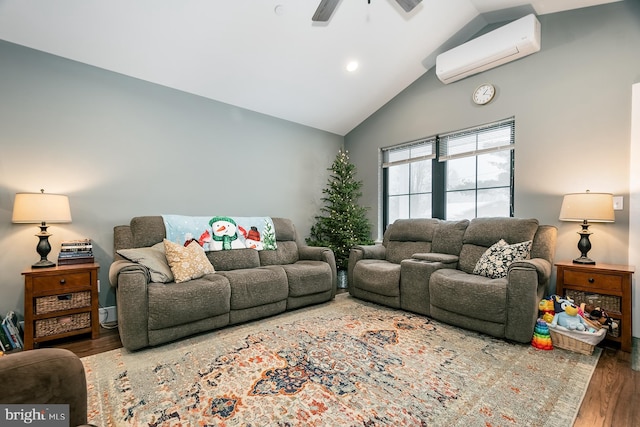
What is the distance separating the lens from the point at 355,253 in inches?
141

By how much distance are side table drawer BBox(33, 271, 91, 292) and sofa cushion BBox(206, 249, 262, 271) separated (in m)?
1.03

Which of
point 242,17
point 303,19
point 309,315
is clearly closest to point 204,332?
point 309,315

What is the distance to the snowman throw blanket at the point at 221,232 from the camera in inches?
118

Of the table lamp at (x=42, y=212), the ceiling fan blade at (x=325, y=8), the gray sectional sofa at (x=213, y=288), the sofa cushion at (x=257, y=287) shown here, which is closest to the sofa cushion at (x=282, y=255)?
the gray sectional sofa at (x=213, y=288)

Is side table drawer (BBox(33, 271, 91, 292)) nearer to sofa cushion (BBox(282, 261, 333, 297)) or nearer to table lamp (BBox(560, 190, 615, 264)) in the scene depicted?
sofa cushion (BBox(282, 261, 333, 297))

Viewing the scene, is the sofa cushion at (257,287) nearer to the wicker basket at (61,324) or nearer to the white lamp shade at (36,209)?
the wicker basket at (61,324)

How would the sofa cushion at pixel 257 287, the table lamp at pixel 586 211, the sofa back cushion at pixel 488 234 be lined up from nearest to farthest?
the table lamp at pixel 586 211 < the sofa cushion at pixel 257 287 < the sofa back cushion at pixel 488 234

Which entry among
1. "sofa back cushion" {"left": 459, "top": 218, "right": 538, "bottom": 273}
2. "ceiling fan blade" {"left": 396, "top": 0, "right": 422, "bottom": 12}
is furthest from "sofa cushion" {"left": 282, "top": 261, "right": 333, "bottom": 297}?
"ceiling fan blade" {"left": 396, "top": 0, "right": 422, "bottom": 12}

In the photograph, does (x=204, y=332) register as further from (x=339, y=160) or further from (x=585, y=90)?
(x=585, y=90)

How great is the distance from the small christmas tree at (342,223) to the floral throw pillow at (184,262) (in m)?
1.93

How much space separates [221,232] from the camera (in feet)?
10.6

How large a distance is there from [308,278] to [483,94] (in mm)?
2981

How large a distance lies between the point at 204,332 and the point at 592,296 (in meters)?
3.27

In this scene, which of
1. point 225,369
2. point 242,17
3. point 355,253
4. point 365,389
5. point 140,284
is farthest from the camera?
point 355,253
